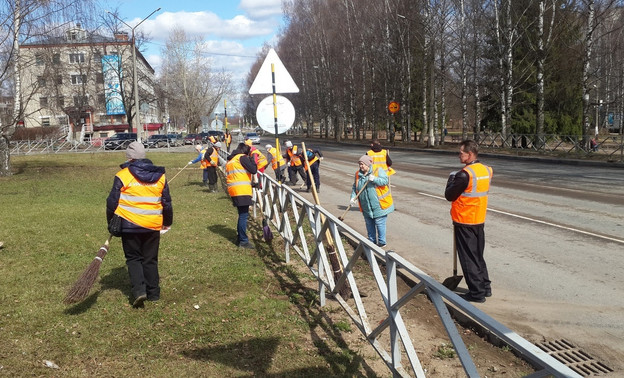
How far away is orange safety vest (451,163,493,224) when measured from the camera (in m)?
5.16

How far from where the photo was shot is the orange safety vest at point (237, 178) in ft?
24.7

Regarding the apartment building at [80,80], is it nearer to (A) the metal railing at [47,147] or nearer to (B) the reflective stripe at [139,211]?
(A) the metal railing at [47,147]

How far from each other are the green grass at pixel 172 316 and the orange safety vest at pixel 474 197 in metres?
1.86

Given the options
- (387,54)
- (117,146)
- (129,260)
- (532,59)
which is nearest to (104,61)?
(117,146)

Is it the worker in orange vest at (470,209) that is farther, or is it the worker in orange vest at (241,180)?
the worker in orange vest at (241,180)

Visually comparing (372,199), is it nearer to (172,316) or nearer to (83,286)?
(172,316)

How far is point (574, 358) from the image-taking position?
13.3ft

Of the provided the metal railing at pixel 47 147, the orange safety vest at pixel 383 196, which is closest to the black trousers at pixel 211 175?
the orange safety vest at pixel 383 196

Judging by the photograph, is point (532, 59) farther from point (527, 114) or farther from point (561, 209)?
point (561, 209)

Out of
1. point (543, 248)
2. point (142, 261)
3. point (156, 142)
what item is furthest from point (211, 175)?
point (156, 142)

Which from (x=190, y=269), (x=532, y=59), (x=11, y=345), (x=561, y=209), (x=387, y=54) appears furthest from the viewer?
(x=387, y=54)

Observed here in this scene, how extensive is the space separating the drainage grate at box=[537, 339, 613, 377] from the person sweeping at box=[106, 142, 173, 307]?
385 cm

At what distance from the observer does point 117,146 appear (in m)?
43.2

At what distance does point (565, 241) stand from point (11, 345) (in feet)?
24.6
